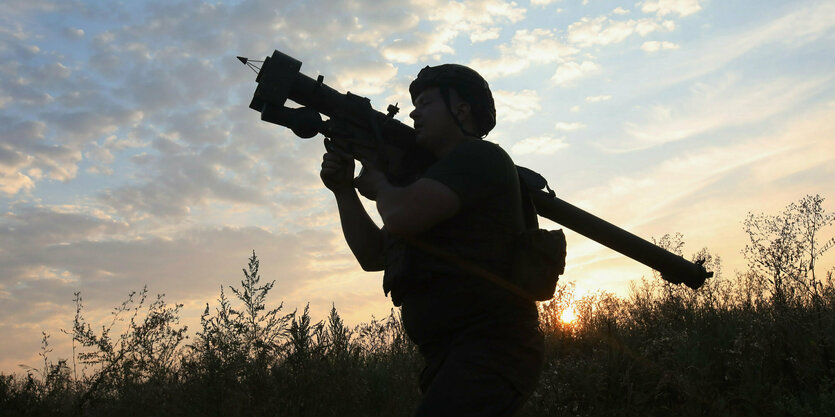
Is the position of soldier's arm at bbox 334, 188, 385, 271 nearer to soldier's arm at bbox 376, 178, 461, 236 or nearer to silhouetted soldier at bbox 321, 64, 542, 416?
silhouetted soldier at bbox 321, 64, 542, 416

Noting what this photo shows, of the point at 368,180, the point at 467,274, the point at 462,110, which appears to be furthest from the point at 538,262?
the point at 368,180

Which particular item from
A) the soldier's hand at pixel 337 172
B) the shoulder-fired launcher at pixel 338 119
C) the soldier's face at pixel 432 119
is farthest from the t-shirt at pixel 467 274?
the soldier's hand at pixel 337 172

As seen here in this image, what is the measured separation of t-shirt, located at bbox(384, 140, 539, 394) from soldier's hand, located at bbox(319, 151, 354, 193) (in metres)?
0.74

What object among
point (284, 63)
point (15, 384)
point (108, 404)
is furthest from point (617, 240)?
point (15, 384)

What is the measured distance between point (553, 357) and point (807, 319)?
7.97 feet

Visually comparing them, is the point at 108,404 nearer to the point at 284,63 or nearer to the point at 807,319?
the point at 284,63

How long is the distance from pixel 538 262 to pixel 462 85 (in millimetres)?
951

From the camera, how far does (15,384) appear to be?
6312 millimetres

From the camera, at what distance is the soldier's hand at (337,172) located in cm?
313

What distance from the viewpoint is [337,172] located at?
3158mm

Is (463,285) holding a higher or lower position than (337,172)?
lower

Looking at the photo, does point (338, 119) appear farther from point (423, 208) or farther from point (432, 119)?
point (423, 208)

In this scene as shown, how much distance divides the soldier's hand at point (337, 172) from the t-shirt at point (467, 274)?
2.42 feet

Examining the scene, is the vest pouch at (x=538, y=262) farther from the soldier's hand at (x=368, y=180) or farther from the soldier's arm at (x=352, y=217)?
the soldier's arm at (x=352, y=217)
